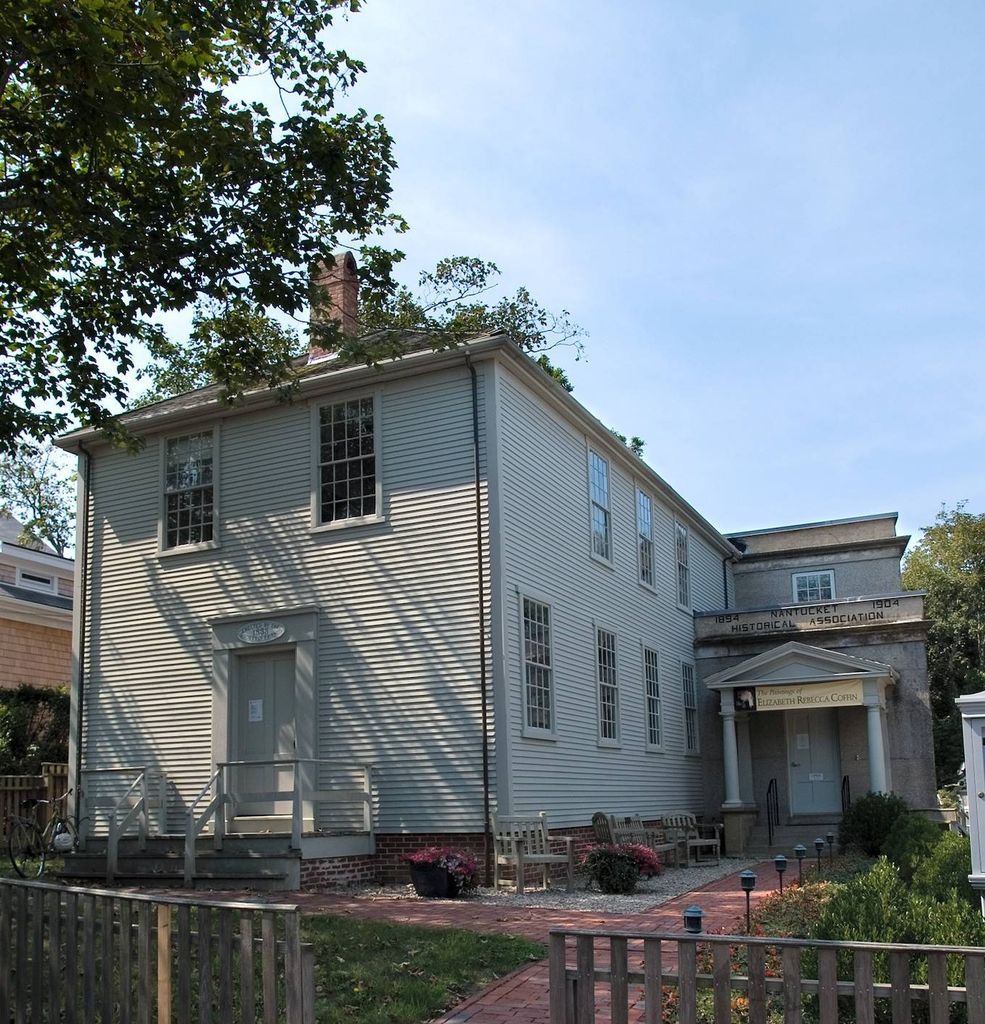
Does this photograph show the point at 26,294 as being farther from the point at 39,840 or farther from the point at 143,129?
the point at 39,840

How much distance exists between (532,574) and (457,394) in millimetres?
2818

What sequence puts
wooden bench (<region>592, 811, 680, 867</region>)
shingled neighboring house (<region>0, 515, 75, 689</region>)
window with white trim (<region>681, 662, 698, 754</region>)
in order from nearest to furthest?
wooden bench (<region>592, 811, 680, 867</region>) → window with white trim (<region>681, 662, 698, 754</region>) → shingled neighboring house (<region>0, 515, 75, 689</region>)

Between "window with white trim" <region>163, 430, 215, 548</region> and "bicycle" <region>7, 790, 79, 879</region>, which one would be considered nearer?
"bicycle" <region>7, 790, 79, 879</region>

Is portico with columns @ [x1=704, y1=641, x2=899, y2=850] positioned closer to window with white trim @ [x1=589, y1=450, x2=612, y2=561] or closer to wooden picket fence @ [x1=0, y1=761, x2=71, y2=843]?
window with white trim @ [x1=589, y1=450, x2=612, y2=561]

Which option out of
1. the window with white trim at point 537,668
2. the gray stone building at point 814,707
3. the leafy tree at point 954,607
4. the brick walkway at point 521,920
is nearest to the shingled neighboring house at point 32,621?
the window with white trim at point 537,668

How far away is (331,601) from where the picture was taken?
663 inches

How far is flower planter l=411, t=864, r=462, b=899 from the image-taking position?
13.8m

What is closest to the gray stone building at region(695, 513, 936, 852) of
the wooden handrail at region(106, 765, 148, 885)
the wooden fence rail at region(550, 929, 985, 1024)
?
the wooden handrail at region(106, 765, 148, 885)

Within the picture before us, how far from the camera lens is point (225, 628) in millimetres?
17625

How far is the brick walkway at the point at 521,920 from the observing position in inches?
292

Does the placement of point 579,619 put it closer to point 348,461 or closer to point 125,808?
point 348,461

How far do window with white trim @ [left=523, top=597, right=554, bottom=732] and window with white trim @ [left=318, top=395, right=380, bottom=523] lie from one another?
2761mm

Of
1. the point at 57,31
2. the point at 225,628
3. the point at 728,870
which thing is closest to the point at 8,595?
the point at 225,628

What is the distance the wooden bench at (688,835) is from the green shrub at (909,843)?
3.33 meters
